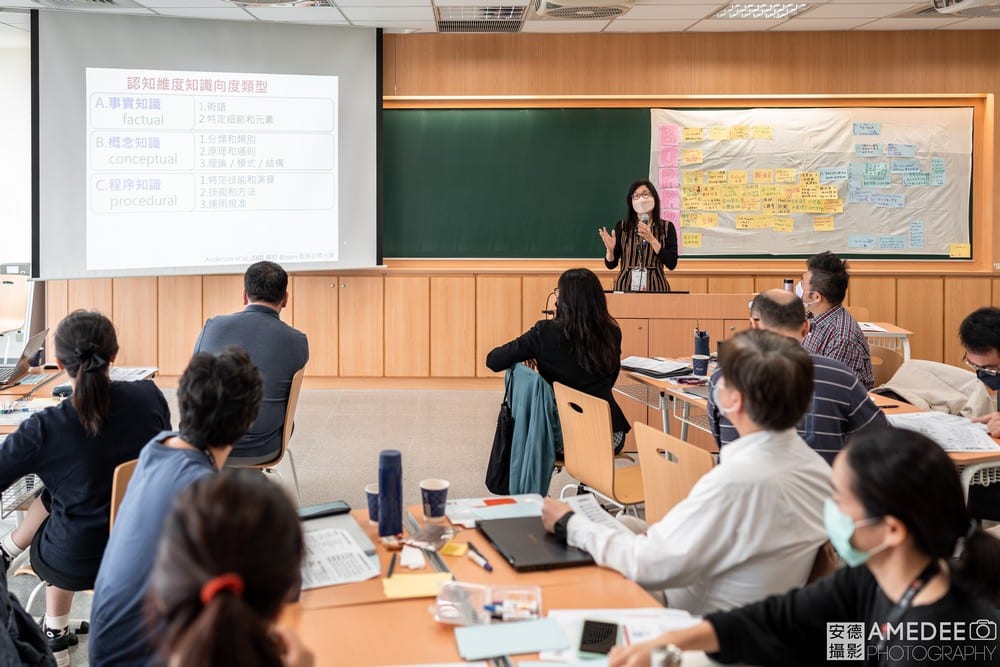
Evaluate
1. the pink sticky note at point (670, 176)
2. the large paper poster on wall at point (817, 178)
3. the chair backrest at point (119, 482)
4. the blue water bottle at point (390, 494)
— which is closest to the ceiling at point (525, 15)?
the large paper poster on wall at point (817, 178)

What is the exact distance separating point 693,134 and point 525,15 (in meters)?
1.86

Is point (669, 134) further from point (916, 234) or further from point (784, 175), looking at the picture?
point (916, 234)

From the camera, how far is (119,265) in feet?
21.7

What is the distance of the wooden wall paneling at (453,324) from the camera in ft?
24.5

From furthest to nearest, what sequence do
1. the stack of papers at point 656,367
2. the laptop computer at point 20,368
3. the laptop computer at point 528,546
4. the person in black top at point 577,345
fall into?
1. the stack of papers at point 656,367
2. the person in black top at point 577,345
3. the laptop computer at point 20,368
4. the laptop computer at point 528,546

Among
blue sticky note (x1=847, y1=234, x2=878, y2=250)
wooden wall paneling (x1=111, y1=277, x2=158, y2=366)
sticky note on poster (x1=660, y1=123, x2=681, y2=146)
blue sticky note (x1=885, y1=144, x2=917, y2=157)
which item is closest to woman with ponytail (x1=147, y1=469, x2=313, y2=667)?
wooden wall paneling (x1=111, y1=277, x2=158, y2=366)

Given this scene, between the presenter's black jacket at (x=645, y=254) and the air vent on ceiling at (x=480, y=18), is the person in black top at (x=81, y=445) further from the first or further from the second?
the air vent on ceiling at (x=480, y=18)

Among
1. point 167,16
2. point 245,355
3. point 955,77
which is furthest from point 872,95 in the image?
point 245,355

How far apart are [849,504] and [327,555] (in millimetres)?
1135

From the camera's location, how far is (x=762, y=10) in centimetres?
666

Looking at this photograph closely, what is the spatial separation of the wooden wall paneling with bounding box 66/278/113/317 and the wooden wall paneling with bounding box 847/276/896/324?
6458mm

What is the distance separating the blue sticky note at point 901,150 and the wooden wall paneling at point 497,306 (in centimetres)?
346

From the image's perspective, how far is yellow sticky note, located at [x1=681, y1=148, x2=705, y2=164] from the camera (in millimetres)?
7465

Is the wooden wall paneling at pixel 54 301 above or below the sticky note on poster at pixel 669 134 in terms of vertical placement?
below
